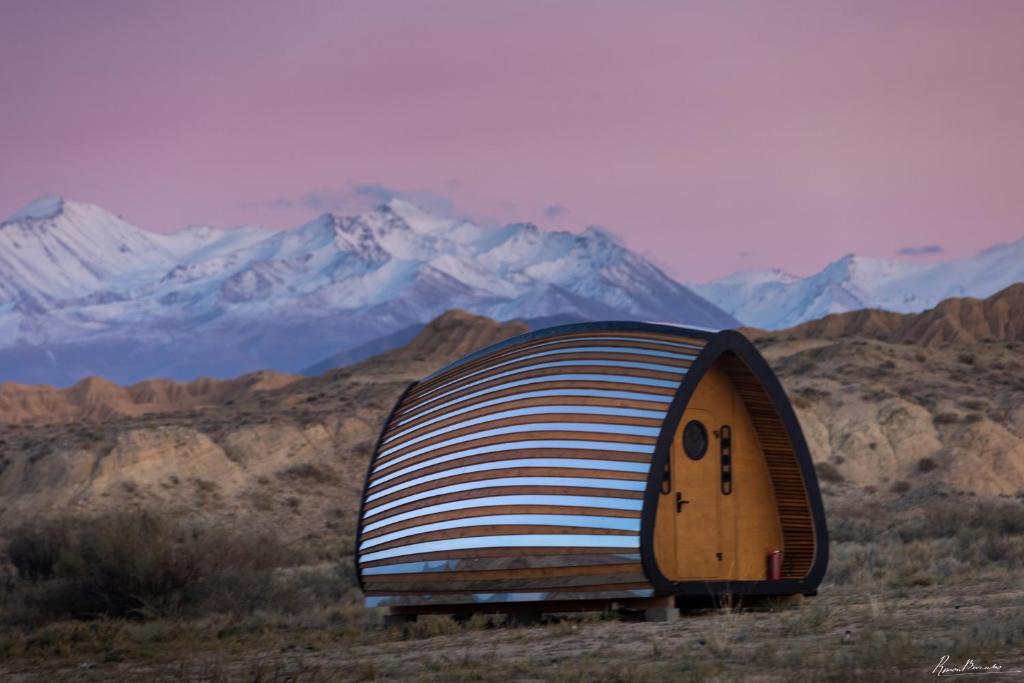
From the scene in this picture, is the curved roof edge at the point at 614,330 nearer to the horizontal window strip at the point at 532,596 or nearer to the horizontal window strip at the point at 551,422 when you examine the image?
the horizontal window strip at the point at 551,422

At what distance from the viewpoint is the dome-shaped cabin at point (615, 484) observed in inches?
631

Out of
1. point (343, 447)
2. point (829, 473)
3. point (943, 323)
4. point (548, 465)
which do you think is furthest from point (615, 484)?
point (943, 323)

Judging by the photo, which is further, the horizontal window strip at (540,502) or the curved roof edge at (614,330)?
the curved roof edge at (614,330)

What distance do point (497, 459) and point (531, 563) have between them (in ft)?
5.03

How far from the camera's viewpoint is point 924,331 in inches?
3556

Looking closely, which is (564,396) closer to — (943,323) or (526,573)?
(526,573)

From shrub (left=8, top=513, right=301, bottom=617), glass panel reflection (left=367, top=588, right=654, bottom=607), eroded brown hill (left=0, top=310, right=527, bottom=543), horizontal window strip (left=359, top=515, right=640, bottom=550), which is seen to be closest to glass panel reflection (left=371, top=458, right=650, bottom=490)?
horizontal window strip (left=359, top=515, right=640, bottom=550)

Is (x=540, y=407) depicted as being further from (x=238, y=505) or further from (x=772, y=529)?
(x=238, y=505)

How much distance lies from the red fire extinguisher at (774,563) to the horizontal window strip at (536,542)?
2846 mm

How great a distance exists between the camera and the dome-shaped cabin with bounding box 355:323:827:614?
1602 centimetres

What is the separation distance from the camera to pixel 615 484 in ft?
52.5

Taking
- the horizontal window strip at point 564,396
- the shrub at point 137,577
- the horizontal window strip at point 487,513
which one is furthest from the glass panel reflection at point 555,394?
the shrub at point 137,577

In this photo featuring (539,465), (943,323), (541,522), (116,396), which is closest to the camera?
(541,522)

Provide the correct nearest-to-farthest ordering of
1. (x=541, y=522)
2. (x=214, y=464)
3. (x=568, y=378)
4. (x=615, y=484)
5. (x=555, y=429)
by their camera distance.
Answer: (x=615, y=484), (x=541, y=522), (x=555, y=429), (x=568, y=378), (x=214, y=464)
